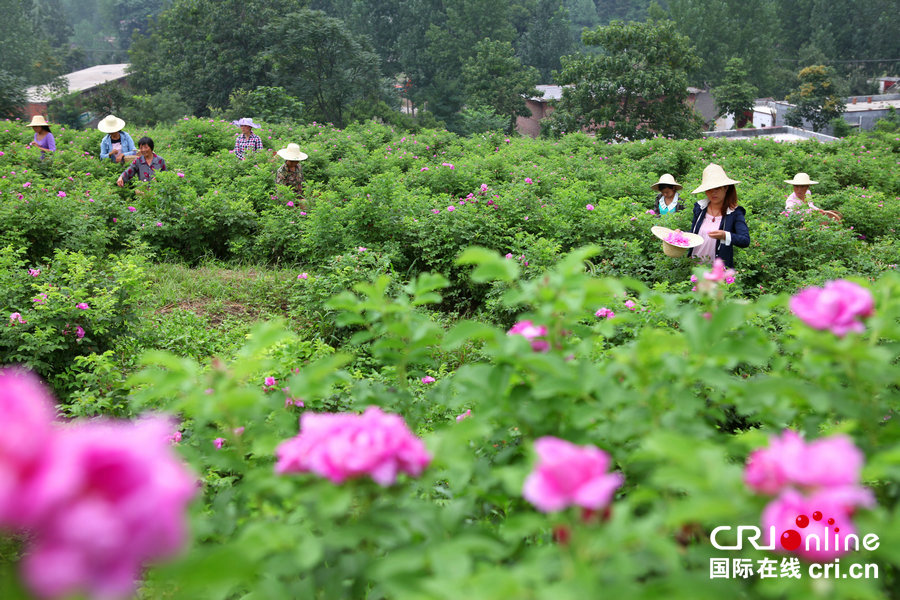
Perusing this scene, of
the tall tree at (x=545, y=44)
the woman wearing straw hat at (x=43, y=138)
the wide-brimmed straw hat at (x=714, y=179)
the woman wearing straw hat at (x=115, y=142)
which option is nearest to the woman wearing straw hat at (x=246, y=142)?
the woman wearing straw hat at (x=115, y=142)

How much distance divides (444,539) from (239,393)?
397 mm

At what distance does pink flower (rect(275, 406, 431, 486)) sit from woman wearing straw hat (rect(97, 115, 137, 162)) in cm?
815

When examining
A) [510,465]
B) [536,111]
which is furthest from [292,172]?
[536,111]

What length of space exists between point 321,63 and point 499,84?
8.73 m

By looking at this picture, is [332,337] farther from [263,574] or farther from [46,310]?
[263,574]

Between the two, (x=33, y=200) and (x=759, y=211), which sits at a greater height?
(x=33, y=200)

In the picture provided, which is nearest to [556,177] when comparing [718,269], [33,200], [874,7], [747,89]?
[33,200]

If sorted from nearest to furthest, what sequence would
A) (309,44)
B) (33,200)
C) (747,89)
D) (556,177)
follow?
(33,200) → (556,177) → (309,44) → (747,89)

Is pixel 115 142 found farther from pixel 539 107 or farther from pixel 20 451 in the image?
pixel 539 107

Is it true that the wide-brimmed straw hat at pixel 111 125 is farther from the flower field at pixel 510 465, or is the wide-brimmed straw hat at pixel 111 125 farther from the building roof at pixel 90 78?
the building roof at pixel 90 78

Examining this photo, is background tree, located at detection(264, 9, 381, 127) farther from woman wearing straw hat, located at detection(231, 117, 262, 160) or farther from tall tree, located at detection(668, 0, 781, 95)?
tall tree, located at detection(668, 0, 781, 95)

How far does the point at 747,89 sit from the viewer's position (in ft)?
102

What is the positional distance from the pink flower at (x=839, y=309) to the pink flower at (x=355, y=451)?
0.62m

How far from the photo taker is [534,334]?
125cm
